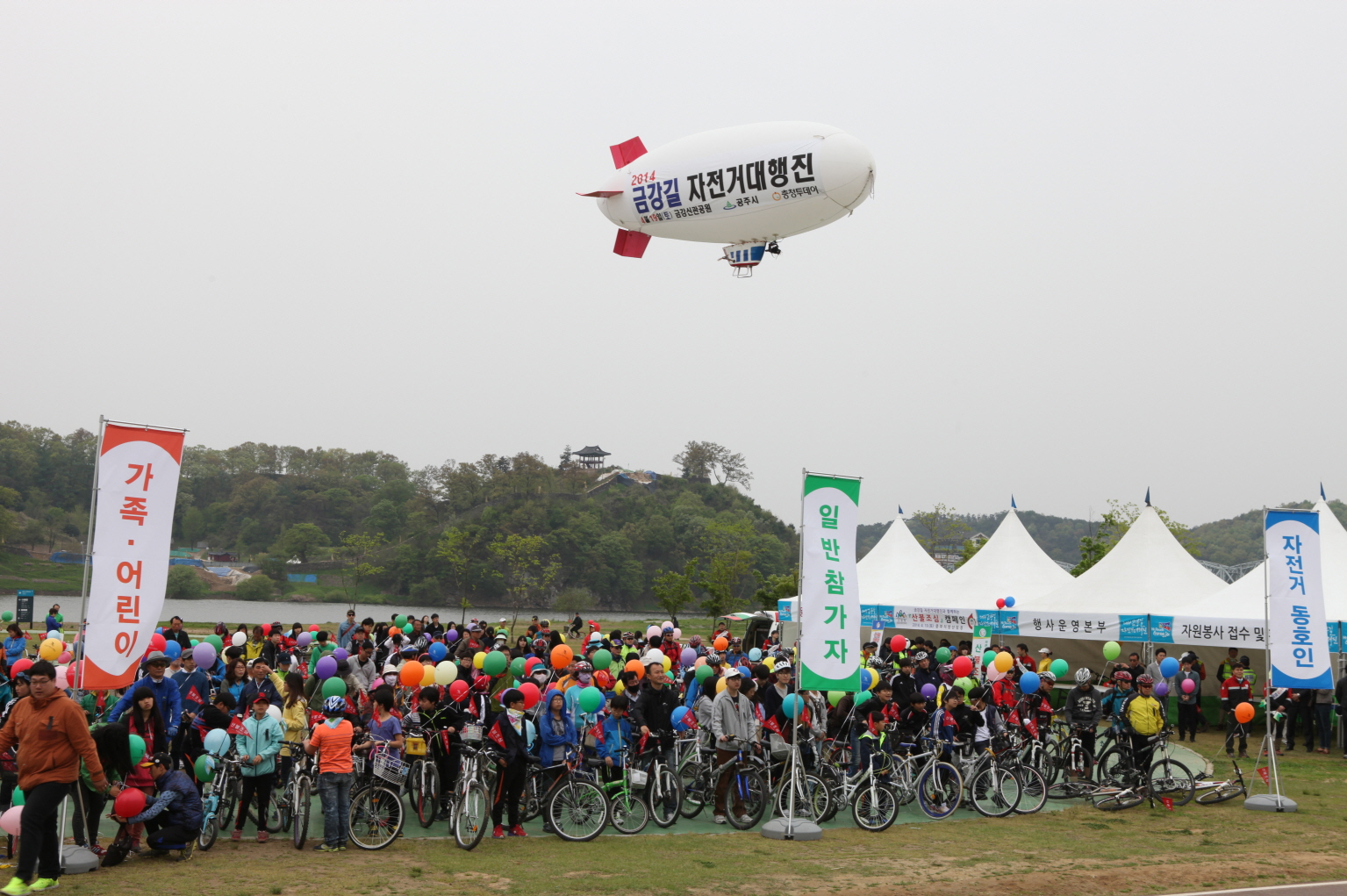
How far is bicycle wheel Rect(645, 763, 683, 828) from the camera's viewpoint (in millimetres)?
10625

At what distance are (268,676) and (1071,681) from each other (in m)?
20.5

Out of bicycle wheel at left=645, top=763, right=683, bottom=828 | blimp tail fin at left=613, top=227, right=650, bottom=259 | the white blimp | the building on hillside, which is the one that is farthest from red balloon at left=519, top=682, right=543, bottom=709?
the building on hillside

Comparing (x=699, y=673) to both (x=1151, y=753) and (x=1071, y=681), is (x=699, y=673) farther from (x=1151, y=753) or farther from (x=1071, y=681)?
(x=1071, y=681)

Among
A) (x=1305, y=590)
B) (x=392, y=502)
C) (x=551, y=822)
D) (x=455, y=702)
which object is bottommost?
(x=551, y=822)

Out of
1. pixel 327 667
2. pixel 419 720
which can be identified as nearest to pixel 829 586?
pixel 419 720

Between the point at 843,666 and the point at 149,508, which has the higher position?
the point at 149,508

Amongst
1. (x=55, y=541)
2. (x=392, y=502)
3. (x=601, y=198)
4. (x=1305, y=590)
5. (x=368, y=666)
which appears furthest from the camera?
(x=392, y=502)

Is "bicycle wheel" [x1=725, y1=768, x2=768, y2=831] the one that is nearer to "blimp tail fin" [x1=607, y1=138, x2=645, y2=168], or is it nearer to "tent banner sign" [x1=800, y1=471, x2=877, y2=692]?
"tent banner sign" [x1=800, y1=471, x2=877, y2=692]

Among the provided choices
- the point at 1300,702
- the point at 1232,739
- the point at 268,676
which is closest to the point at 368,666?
the point at 268,676

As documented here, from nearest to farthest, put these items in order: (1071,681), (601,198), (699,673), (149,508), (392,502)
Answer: (149,508)
(699,673)
(601,198)
(1071,681)
(392,502)

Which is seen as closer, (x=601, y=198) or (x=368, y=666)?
(x=368, y=666)

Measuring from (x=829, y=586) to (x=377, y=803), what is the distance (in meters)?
→ 4.51

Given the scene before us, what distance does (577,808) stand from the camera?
997 cm

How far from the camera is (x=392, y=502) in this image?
263 feet
